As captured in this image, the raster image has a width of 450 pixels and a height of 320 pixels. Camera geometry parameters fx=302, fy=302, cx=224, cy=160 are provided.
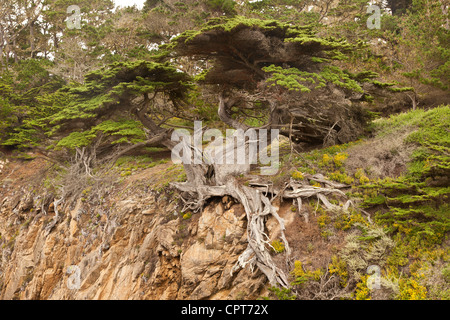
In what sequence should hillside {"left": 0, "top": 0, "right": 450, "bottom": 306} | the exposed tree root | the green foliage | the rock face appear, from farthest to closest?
the rock face → the exposed tree root → hillside {"left": 0, "top": 0, "right": 450, "bottom": 306} → the green foliage

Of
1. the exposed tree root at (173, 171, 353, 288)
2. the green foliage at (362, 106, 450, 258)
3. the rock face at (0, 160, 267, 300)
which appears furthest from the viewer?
the rock face at (0, 160, 267, 300)

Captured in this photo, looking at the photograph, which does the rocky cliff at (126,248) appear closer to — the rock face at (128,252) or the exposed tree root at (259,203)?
the rock face at (128,252)

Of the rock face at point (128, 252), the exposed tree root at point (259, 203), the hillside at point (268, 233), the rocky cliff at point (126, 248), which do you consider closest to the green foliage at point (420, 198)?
the hillside at point (268, 233)

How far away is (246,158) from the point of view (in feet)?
31.8

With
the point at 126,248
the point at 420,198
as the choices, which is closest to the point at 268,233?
the point at 420,198

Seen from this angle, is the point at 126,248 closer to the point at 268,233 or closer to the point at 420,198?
the point at 268,233

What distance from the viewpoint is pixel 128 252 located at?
9391 mm

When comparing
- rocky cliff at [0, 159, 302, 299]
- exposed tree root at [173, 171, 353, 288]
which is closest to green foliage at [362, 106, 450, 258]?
exposed tree root at [173, 171, 353, 288]

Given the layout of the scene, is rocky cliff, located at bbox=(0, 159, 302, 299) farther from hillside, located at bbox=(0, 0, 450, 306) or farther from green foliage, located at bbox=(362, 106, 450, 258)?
green foliage, located at bbox=(362, 106, 450, 258)

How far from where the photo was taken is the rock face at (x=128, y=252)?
747 centimetres

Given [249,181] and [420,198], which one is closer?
[420,198]

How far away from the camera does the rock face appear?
7.47 metres
